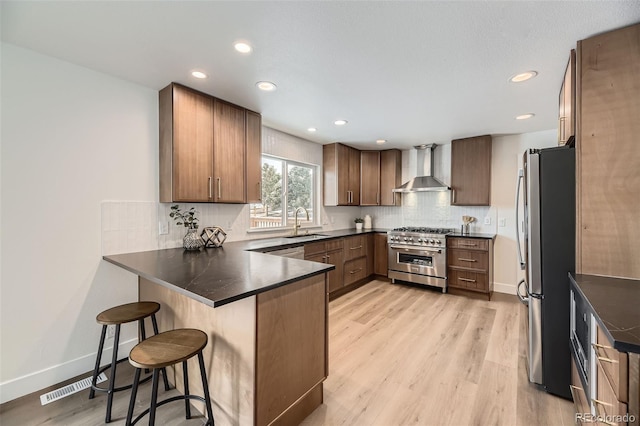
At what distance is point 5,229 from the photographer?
1793 millimetres

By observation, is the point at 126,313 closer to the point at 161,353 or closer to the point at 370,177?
the point at 161,353

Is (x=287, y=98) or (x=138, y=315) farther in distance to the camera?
(x=287, y=98)

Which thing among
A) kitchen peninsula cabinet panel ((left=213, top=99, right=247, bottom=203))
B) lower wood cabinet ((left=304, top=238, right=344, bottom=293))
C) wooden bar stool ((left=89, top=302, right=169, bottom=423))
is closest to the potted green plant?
kitchen peninsula cabinet panel ((left=213, top=99, right=247, bottom=203))

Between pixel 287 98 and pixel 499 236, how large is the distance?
3778 millimetres

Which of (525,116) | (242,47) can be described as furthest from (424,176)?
(242,47)

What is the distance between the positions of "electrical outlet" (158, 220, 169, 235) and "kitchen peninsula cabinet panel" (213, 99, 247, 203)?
525 mm

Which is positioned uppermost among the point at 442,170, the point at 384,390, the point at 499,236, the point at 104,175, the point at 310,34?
the point at 310,34

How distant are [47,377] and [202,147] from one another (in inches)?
82.1

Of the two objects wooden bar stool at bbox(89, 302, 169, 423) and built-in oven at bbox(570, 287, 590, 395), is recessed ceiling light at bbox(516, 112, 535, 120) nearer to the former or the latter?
built-in oven at bbox(570, 287, 590, 395)

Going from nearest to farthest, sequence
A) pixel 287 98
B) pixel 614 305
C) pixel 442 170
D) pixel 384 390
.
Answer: pixel 614 305
pixel 384 390
pixel 287 98
pixel 442 170

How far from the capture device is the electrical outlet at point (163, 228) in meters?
2.54

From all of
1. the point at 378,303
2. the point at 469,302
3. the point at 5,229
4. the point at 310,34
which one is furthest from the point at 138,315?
the point at 469,302

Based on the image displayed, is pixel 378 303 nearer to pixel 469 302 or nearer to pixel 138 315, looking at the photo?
pixel 469 302

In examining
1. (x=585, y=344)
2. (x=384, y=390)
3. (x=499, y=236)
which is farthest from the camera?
(x=499, y=236)
